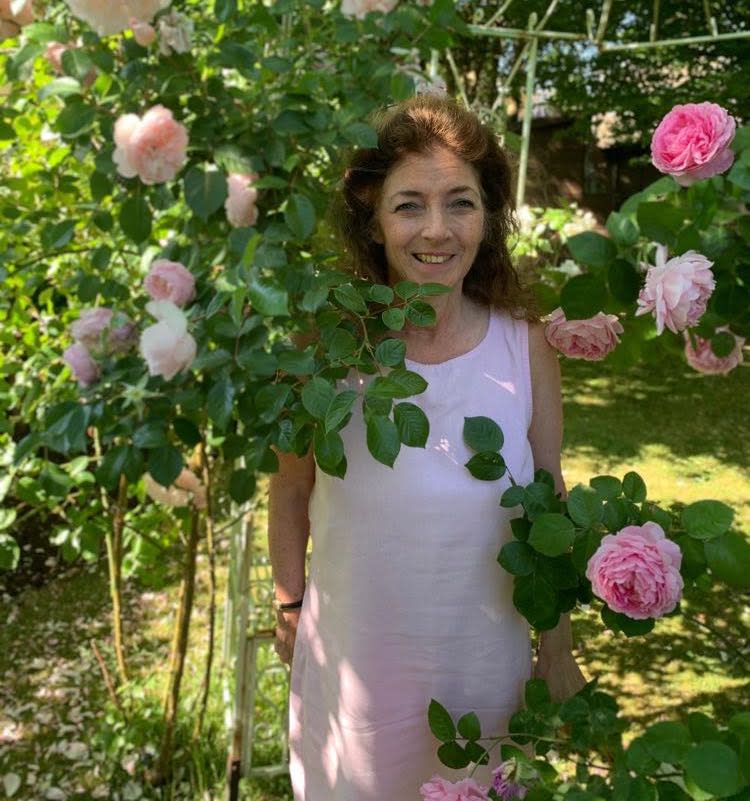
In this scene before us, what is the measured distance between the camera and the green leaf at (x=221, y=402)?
1.41 meters

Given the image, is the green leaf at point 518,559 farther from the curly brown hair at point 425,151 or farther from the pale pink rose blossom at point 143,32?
the pale pink rose blossom at point 143,32

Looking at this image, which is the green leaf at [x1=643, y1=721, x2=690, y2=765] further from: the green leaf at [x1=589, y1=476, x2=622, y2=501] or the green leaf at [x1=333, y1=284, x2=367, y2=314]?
the green leaf at [x1=333, y1=284, x2=367, y2=314]

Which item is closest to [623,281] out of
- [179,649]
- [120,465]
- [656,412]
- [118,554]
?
[120,465]

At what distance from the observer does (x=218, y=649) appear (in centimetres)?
360

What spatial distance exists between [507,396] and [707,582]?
60 cm

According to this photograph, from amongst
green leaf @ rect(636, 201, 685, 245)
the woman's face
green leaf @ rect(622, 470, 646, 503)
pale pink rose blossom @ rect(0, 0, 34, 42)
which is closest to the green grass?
green leaf @ rect(622, 470, 646, 503)

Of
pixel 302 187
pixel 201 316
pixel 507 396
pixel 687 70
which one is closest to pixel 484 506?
pixel 507 396

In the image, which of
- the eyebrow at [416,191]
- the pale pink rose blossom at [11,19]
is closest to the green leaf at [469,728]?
the eyebrow at [416,191]

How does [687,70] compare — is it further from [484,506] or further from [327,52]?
[484,506]

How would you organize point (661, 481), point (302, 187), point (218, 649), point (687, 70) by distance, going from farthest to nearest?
point (687, 70) → point (661, 481) → point (218, 649) → point (302, 187)

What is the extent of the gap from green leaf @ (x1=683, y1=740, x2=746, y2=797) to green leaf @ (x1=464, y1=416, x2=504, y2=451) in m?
0.67

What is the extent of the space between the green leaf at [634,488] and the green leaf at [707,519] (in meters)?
0.10

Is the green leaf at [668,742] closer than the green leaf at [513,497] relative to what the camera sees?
Yes

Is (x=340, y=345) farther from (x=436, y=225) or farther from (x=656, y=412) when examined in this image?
(x=656, y=412)
